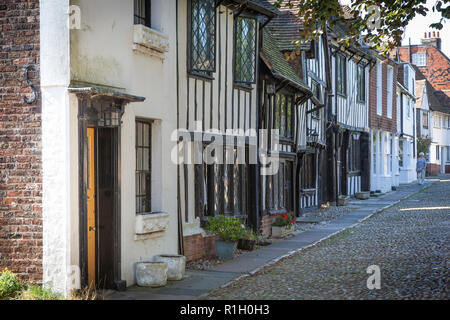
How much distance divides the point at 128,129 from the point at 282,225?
786 cm

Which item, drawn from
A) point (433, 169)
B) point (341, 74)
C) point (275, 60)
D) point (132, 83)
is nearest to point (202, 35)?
point (132, 83)

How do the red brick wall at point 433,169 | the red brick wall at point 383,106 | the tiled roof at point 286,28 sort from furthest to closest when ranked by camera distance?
the red brick wall at point 433,169
the red brick wall at point 383,106
the tiled roof at point 286,28

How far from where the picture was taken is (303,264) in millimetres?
11930

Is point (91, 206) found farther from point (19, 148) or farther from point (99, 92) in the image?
point (99, 92)

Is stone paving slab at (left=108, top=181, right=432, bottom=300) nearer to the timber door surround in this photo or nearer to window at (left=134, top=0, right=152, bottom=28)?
the timber door surround

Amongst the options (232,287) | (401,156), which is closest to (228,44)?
(232,287)

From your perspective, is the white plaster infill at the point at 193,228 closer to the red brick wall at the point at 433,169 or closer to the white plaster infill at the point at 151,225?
the white plaster infill at the point at 151,225

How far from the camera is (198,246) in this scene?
40.5 ft

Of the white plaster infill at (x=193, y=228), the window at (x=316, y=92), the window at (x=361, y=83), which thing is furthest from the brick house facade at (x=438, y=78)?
the white plaster infill at (x=193, y=228)

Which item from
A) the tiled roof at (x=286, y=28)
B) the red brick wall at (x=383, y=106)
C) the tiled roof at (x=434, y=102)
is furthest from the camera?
the tiled roof at (x=434, y=102)

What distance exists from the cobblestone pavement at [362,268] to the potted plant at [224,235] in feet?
3.47

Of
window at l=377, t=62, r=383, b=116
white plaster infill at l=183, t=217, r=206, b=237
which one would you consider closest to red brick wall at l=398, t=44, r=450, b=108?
window at l=377, t=62, r=383, b=116

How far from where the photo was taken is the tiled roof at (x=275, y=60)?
16.0 metres

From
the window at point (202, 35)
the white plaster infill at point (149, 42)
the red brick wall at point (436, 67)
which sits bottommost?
the white plaster infill at point (149, 42)
